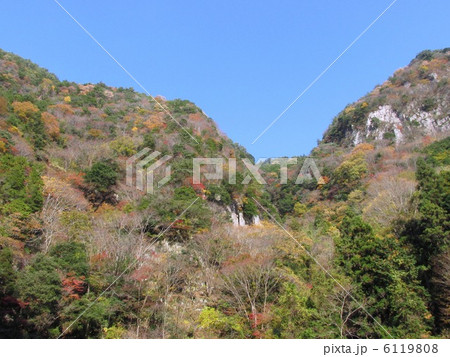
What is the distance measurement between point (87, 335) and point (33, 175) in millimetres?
11339

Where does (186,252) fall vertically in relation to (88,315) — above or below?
above

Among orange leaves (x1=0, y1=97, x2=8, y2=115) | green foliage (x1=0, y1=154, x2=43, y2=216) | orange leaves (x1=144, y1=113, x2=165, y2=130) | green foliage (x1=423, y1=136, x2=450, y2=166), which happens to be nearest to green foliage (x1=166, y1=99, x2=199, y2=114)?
orange leaves (x1=144, y1=113, x2=165, y2=130)

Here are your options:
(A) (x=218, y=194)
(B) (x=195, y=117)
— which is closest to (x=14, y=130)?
(A) (x=218, y=194)

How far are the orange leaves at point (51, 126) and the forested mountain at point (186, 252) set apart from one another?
131 mm

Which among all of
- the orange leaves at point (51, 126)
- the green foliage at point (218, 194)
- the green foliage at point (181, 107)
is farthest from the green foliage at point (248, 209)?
the green foliage at point (181, 107)

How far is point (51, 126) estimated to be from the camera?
34.5 meters

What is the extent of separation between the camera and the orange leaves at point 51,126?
112ft

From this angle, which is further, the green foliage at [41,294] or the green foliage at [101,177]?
the green foliage at [101,177]

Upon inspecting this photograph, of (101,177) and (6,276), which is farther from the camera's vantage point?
(101,177)

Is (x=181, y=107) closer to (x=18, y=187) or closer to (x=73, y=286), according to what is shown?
(x=18, y=187)

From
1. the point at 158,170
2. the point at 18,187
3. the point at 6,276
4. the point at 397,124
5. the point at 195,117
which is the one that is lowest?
the point at 6,276

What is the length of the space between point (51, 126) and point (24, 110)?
2638 mm

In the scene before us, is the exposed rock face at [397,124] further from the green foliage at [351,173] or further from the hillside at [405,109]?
the green foliage at [351,173]

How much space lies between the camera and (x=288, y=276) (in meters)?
18.8
